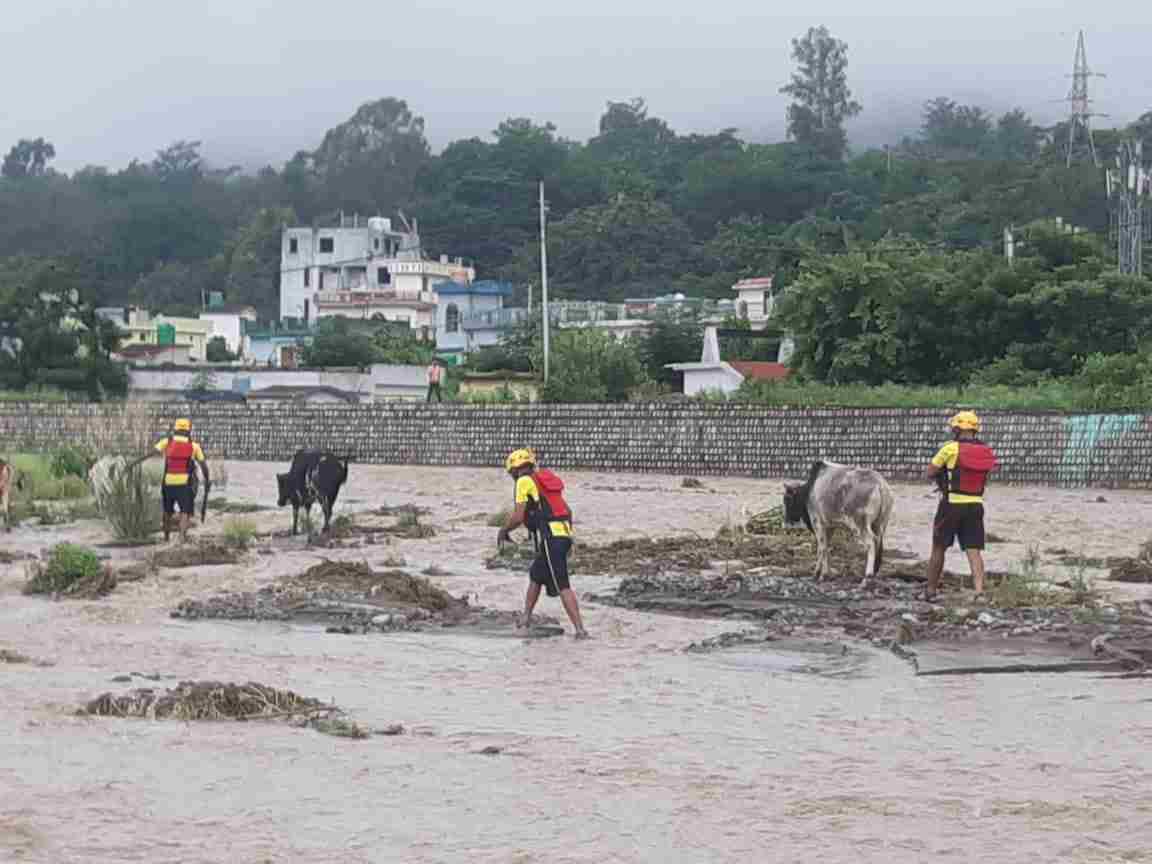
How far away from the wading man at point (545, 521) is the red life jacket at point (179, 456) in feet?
28.0

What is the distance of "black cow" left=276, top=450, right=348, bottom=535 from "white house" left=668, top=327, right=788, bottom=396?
2959 centimetres

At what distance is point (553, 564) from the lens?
14.7 metres

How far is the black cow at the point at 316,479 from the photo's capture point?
23141 mm

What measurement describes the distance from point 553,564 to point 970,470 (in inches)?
159

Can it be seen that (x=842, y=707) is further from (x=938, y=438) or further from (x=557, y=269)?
(x=557, y=269)

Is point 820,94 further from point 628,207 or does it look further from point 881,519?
point 881,519

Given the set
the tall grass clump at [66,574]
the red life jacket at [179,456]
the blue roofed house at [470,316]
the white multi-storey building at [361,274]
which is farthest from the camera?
the white multi-storey building at [361,274]

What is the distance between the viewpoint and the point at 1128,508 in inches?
1112

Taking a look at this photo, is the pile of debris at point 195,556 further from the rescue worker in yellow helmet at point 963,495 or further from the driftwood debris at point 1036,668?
the driftwood debris at point 1036,668

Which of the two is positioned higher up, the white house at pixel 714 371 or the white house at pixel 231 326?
the white house at pixel 231 326

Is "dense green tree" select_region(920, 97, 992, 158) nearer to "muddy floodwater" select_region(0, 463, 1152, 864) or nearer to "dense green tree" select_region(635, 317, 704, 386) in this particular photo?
"dense green tree" select_region(635, 317, 704, 386)

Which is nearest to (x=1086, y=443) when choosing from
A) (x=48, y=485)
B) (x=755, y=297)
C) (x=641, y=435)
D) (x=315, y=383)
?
(x=641, y=435)

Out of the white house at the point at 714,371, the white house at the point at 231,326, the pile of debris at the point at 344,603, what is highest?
the white house at the point at 231,326

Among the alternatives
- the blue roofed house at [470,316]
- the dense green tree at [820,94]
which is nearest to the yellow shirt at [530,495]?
the blue roofed house at [470,316]
